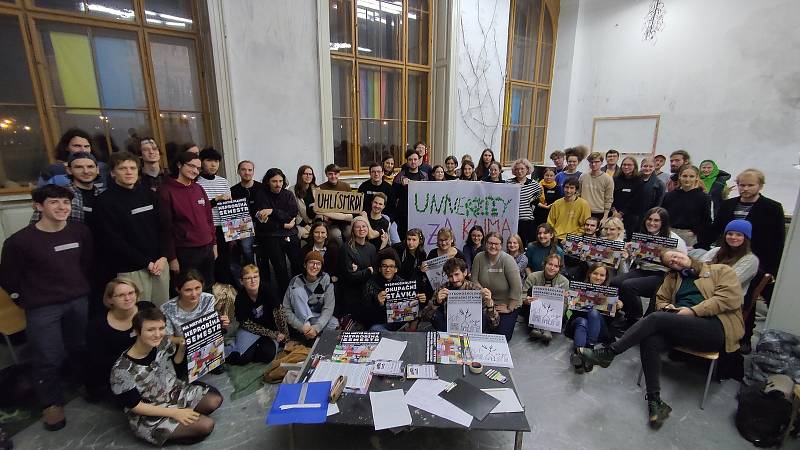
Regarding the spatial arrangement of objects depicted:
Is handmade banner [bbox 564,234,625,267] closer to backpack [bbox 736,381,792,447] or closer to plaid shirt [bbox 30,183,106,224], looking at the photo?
backpack [bbox 736,381,792,447]

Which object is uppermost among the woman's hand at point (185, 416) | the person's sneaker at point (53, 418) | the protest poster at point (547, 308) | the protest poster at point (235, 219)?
the protest poster at point (235, 219)

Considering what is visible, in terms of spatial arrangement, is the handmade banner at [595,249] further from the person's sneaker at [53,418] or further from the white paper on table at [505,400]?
the person's sneaker at [53,418]

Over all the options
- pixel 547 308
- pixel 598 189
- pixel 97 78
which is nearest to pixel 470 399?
pixel 547 308

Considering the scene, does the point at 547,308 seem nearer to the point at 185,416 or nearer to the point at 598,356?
the point at 598,356

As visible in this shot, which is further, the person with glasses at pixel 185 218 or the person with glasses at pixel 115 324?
the person with glasses at pixel 185 218

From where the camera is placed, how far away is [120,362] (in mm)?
2178

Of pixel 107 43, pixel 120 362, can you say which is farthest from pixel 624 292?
pixel 107 43

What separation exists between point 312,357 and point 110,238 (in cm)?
179

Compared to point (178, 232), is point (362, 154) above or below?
above

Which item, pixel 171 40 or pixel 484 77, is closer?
pixel 171 40

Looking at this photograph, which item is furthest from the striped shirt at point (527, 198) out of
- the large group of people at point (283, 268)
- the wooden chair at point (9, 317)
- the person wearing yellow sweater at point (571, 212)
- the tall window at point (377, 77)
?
the wooden chair at point (9, 317)

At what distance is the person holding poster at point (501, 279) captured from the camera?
11.5 feet

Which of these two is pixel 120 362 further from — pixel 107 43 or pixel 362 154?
pixel 362 154

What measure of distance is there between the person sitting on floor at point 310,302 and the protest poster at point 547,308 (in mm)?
1872
